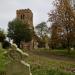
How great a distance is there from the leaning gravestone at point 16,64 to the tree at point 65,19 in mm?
34155

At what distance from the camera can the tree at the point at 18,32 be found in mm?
63250

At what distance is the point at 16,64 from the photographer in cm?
1140

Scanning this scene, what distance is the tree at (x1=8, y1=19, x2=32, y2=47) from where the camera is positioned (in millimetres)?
63250

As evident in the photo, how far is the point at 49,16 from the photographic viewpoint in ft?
156

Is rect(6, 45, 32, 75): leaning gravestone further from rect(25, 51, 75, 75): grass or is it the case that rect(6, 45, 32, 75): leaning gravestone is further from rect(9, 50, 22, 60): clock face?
rect(25, 51, 75, 75): grass

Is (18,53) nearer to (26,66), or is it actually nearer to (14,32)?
(26,66)

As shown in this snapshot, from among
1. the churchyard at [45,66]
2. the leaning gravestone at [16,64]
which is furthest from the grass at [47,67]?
the leaning gravestone at [16,64]

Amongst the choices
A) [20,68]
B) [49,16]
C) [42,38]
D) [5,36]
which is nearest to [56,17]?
[49,16]

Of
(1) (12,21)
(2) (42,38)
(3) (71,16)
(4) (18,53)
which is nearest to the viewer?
(4) (18,53)

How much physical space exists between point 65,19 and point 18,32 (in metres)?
19.0

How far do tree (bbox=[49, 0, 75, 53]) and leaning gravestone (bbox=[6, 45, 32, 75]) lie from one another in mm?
34155

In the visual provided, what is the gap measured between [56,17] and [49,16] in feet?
4.44

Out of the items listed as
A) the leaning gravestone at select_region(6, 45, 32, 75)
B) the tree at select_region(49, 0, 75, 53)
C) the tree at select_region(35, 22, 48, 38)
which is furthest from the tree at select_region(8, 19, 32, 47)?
the leaning gravestone at select_region(6, 45, 32, 75)

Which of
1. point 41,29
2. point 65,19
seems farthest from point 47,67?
point 41,29
